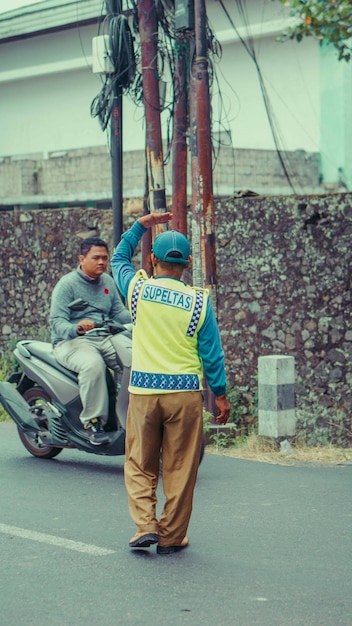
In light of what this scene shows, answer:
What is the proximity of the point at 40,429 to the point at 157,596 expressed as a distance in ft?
11.8

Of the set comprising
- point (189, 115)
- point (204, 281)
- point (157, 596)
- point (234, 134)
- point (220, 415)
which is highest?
point (234, 134)

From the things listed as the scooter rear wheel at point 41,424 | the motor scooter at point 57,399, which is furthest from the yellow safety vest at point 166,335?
the scooter rear wheel at point 41,424

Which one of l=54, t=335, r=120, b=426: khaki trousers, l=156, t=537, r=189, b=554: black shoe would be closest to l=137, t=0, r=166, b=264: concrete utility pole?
l=54, t=335, r=120, b=426: khaki trousers

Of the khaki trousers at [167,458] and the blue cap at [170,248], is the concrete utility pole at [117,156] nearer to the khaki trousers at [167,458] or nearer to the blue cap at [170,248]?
the blue cap at [170,248]

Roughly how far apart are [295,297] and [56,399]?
12.4ft

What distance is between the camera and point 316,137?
20719 mm

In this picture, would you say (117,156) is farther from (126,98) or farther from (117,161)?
(126,98)

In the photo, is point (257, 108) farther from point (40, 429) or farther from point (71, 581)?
point (71, 581)

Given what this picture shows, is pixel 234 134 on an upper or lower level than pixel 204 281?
upper

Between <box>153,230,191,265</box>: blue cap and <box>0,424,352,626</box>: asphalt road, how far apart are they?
159 cm

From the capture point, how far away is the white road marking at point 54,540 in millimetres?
5844

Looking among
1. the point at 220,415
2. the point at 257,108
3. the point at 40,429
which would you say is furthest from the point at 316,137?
the point at 220,415

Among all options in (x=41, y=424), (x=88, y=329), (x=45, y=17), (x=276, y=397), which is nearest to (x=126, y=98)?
(x=45, y=17)

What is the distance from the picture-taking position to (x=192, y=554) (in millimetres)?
5824
